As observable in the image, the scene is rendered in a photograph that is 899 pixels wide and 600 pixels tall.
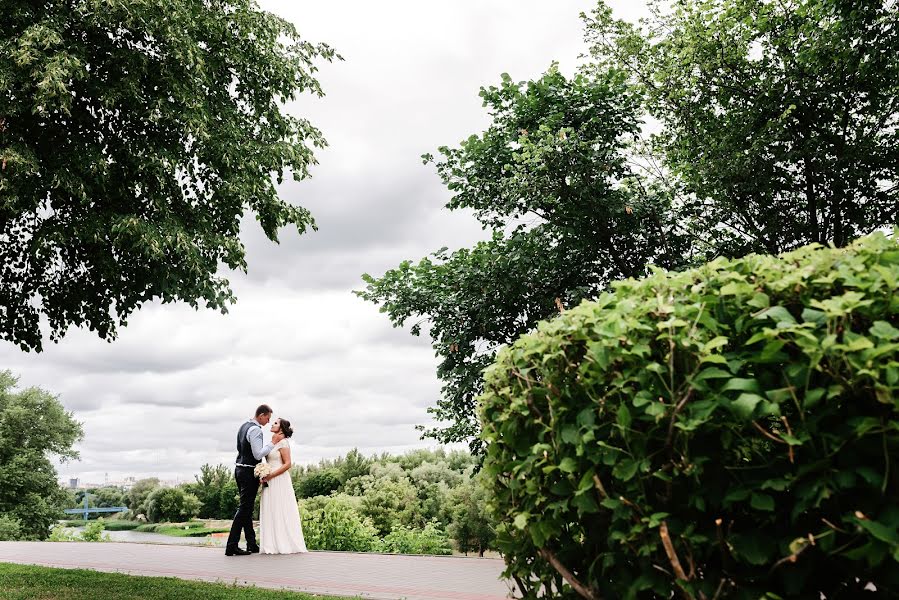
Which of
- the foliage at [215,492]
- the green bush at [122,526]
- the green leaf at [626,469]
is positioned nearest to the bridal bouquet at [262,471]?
the green leaf at [626,469]

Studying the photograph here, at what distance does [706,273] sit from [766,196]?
41.4 feet

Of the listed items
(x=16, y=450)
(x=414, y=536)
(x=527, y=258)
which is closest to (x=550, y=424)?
(x=527, y=258)

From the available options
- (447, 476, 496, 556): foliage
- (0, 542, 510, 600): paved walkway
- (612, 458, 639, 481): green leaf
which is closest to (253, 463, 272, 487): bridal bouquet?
(0, 542, 510, 600): paved walkway

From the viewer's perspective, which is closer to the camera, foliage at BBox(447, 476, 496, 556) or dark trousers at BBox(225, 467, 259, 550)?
dark trousers at BBox(225, 467, 259, 550)

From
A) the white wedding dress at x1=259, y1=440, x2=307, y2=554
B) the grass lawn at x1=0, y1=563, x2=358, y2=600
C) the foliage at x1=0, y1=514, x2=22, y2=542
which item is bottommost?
the foliage at x1=0, y1=514, x2=22, y2=542

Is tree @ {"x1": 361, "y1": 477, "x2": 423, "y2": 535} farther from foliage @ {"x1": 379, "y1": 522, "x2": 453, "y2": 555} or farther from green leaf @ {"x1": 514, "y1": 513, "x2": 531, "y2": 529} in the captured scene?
green leaf @ {"x1": 514, "y1": 513, "x2": 531, "y2": 529}

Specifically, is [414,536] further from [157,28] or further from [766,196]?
[157,28]

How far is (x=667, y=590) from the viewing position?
9.23ft

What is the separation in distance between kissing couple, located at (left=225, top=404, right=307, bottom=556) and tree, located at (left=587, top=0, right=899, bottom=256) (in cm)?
969

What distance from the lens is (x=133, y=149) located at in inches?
436

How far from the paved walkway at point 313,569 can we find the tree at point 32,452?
3108 cm

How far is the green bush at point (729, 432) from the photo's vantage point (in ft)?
8.04

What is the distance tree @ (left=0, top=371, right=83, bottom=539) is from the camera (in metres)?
40.7

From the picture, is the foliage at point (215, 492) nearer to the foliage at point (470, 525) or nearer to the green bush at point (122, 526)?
the green bush at point (122, 526)
